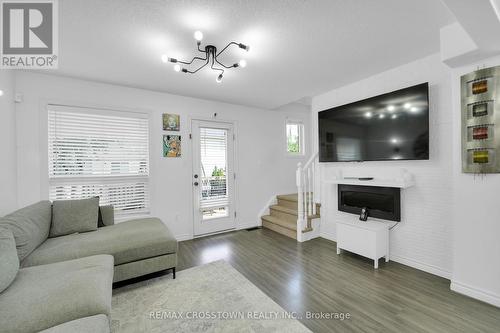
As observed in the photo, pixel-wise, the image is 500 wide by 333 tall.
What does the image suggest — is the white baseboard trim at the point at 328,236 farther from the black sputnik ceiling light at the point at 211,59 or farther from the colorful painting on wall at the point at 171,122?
the colorful painting on wall at the point at 171,122

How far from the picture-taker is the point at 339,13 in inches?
68.0

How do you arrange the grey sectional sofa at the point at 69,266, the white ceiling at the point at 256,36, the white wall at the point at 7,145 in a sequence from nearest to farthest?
1. the grey sectional sofa at the point at 69,266
2. the white ceiling at the point at 256,36
3. the white wall at the point at 7,145

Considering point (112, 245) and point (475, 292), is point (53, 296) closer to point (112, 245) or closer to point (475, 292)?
point (112, 245)

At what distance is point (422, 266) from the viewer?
2.54 m

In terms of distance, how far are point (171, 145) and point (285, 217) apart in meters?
2.58

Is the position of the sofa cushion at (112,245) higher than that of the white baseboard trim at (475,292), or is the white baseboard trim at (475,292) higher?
the sofa cushion at (112,245)

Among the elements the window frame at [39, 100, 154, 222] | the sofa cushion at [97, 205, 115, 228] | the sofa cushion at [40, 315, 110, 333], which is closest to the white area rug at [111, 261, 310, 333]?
the sofa cushion at [40, 315, 110, 333]

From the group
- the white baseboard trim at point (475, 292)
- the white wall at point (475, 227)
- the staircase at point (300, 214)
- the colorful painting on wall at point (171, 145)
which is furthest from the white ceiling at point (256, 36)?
the white baseboard trim at point (475, 292)

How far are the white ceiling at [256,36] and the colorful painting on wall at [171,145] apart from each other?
3.16 ft

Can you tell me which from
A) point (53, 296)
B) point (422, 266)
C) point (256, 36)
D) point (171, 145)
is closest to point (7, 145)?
point (171, 145)

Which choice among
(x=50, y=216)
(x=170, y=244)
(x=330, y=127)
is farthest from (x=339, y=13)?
(x=50, y=216)

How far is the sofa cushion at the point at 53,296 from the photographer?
3.72 ft

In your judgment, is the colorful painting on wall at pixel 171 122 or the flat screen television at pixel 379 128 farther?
the colorful painting on wall at pixel 171 122

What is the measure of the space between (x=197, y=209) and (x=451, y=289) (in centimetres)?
354
